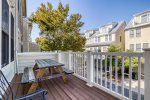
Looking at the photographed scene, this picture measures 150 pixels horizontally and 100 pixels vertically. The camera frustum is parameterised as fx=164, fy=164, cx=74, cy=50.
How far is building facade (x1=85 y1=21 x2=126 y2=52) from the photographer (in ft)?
84.4

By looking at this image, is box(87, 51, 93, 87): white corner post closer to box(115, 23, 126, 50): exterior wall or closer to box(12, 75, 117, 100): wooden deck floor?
box(12, 75, 117, 100): wooden deck floor

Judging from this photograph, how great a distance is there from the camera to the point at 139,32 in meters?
20.9

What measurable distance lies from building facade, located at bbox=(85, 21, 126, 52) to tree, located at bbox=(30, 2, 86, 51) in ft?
41.7

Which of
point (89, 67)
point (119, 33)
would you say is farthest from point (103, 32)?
point (89, 67)

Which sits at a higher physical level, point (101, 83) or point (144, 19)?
point (144, 19)

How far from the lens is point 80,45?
14.6 m

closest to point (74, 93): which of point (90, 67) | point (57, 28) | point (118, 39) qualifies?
point (90, 67)

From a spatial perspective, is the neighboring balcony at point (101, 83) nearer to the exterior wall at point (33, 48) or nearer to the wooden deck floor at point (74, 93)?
the wooden deck floor at point (74, 93)

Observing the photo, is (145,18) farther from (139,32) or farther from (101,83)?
(101,83)

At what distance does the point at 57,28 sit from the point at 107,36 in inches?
598

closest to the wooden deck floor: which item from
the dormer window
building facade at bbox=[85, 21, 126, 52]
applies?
the dormer window

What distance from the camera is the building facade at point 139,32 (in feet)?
65.5

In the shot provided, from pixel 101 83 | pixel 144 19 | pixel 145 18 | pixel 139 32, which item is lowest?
pixel 101 83

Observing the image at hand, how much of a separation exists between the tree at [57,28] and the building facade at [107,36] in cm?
1272
